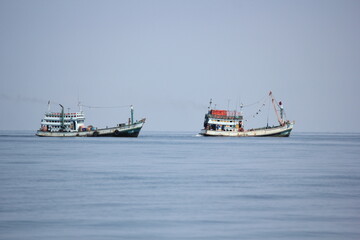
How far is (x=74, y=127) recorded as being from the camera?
159625mm

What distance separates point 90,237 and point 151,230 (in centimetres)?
290

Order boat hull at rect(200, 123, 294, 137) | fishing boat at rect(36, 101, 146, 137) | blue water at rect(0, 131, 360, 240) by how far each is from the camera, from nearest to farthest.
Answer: blue water at rect(0, 131, 360, 240) < fishing boat at rect(36, 101, 146, 137) < boat hull at rect(200, 123, 294, 137)

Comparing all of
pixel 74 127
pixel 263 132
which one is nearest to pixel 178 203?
pixel 74 127

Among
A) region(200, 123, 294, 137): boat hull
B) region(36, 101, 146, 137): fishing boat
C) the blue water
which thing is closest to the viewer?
the blue water

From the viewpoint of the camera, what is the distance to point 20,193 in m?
39.8

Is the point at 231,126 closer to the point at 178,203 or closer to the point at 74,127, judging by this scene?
the point at 74,127

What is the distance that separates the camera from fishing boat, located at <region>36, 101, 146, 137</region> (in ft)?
516

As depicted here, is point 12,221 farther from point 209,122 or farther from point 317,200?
point 209,122

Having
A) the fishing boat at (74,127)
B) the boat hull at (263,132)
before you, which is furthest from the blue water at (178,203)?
the boat hull at (263,132)

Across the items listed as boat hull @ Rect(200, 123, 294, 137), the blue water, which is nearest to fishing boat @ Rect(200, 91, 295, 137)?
boat hull @ Rect(200, 123, 294, 137)

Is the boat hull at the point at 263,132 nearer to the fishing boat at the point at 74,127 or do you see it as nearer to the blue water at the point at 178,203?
A: the fishing boat at the point at 74,127

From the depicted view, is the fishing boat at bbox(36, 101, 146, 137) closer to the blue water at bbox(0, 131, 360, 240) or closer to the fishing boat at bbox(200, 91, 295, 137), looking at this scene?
the fishing boat at bbox(200, 91, 295, 137)

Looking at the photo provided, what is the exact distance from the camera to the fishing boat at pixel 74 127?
6186 inches

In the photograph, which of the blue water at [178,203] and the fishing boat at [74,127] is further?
the fishing boat at [74,127]
